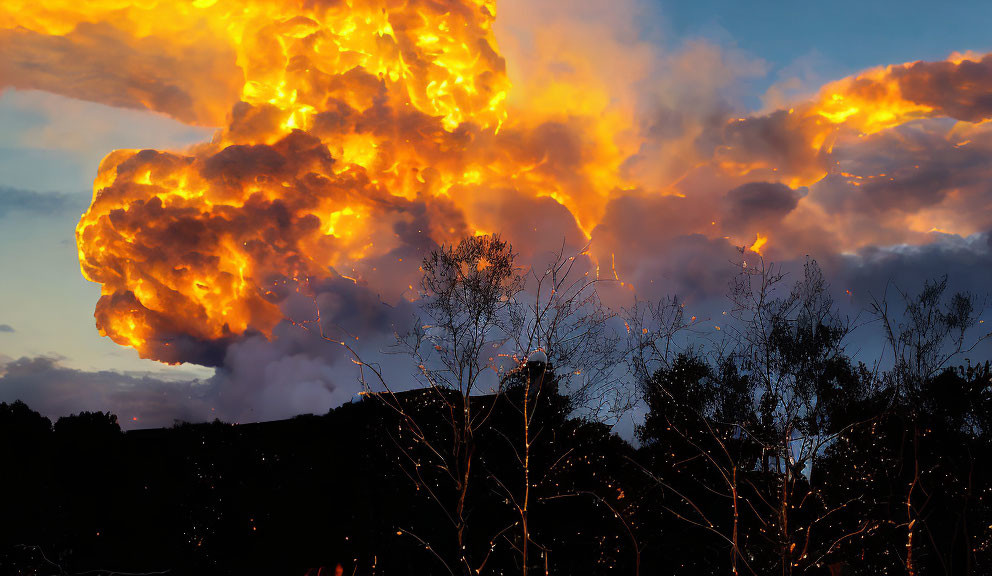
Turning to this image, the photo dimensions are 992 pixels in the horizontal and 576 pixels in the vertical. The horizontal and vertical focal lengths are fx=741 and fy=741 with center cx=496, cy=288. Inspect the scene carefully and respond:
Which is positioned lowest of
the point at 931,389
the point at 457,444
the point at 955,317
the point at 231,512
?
the point at 231,512

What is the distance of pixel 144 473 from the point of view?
647 inches

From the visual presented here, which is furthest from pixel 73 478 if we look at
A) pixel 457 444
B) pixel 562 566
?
pixel 562 566

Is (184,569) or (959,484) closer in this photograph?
(184,569)

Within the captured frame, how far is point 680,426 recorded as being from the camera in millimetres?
21109

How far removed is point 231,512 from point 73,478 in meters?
4.42

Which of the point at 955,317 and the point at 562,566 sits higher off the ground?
the point at 955,317

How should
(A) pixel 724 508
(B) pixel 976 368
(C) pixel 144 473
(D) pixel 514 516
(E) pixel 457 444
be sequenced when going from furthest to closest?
(B) pixel 976 368 → (A) pixel 724 508 → (C) pixel 144 473 → (D) pixel 514 516 → (E) pixel 457 444

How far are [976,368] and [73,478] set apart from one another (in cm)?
2388

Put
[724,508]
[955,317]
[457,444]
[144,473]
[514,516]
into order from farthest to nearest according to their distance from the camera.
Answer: [955,317] → [724,508] → [144,473] → [514,516] → [457,444]

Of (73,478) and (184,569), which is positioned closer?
(184,569)

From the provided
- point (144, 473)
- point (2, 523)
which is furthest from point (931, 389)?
point (2, 523)

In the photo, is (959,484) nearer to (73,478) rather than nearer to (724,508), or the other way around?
(724,508)

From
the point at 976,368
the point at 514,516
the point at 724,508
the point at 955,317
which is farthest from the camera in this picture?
the point at 955,317

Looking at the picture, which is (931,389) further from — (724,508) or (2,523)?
(2,523)
